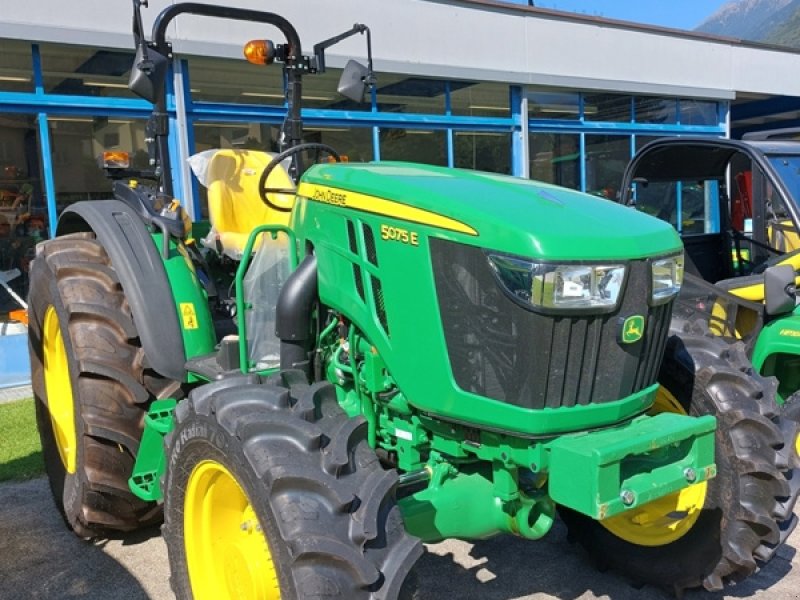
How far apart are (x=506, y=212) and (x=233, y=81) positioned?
6885 mm

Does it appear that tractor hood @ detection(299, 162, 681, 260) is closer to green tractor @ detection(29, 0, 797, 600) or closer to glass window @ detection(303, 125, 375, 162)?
green tractor @ detection(29, 0, 797, 600)

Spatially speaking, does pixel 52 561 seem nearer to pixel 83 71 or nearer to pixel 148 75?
pixel 148 75

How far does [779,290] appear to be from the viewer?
13.1 ft

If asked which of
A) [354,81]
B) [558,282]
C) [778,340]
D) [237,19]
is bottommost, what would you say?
[778,340]

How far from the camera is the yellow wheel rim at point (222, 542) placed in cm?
235

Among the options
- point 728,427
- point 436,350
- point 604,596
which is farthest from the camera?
point 604,596

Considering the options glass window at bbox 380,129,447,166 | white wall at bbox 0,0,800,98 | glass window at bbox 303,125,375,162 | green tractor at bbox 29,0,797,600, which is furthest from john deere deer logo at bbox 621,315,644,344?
glass window at bbox 380,129,447,166

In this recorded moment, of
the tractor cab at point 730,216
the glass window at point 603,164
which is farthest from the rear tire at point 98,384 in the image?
the glass window at point 603,164

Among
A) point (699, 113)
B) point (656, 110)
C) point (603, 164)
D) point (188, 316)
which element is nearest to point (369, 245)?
point (188, 316)

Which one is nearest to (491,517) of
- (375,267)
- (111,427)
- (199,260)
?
(375,267)

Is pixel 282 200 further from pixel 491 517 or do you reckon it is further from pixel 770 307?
pixel 770 307

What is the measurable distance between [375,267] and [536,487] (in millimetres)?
867

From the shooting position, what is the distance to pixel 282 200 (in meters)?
3.65

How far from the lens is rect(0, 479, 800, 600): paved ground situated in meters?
3.08
